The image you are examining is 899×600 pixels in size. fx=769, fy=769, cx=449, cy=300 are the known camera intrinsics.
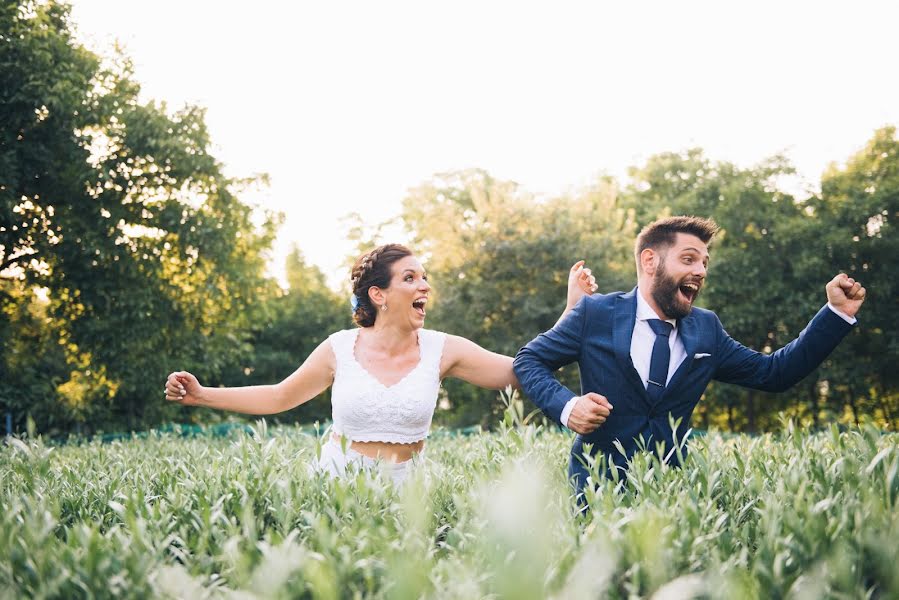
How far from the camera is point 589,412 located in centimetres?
356

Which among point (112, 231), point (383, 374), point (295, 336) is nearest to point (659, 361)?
point (383, 374)

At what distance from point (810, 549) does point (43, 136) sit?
22.3 meters

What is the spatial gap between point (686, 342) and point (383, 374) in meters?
2.11

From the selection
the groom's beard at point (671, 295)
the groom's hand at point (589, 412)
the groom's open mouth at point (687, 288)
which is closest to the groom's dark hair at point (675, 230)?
the groom's beard at point (671, 295)

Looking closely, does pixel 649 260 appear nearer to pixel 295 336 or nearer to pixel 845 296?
pixel 845 296

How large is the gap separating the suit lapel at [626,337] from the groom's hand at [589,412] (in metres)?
0.52

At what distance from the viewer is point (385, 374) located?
17.5 feet

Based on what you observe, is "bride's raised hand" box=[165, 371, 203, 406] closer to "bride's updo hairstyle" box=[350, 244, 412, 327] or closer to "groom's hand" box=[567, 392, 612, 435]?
"bride's updo hairstyle" box=[350, 244, 412, 327]

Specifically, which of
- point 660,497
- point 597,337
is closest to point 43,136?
point 597,337

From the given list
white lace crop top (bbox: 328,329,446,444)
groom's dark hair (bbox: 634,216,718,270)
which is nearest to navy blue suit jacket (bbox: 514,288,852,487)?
groom's dark hair (bbox: 634,216,718,270)

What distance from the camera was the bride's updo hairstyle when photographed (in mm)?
5324

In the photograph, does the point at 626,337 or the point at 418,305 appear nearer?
the point at 626,337

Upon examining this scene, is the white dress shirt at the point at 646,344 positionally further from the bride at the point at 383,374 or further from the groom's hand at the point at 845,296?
the bride at the point at 383,374

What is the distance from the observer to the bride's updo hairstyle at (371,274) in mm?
5324
